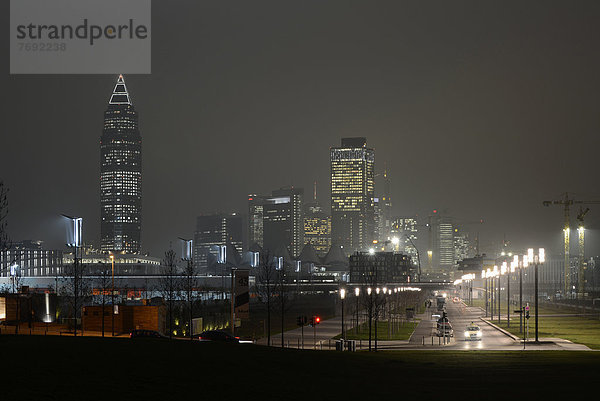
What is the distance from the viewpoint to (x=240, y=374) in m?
27.5

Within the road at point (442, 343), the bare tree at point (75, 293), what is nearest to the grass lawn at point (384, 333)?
the road at point (442, 343)

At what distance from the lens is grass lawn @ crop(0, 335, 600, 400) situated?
72.7ft

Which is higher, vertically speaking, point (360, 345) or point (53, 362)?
point (53, 362)

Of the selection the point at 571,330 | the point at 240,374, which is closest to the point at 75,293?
the point at 240,374

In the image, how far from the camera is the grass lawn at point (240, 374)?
22156 mm

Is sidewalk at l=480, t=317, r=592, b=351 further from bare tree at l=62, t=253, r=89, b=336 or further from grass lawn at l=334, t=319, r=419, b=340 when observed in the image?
bare tree at l=62, t=253, r=89, b=336

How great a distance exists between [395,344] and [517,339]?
11867mm

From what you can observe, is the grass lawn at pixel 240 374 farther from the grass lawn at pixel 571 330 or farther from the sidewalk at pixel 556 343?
the grass lawn at pixel 571 330

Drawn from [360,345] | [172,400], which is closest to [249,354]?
[172,400]

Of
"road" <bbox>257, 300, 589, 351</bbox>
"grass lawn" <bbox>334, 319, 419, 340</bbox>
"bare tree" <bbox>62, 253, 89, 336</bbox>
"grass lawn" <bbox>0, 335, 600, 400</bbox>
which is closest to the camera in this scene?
"grass lawn" <bbox>0, 335, 600, 400</bbox>

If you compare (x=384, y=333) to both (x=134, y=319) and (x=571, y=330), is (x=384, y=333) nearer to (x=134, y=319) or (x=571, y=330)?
(x=571, y=330)

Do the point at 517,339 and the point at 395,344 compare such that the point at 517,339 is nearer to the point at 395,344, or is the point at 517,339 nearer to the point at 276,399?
the point at 395,344

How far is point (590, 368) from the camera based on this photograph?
3522 cm

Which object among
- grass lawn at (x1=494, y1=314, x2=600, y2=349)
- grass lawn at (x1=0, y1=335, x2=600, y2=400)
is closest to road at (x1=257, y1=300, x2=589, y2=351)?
grass lawn at (x1=494, y1=314, x2=600, y2=349)
